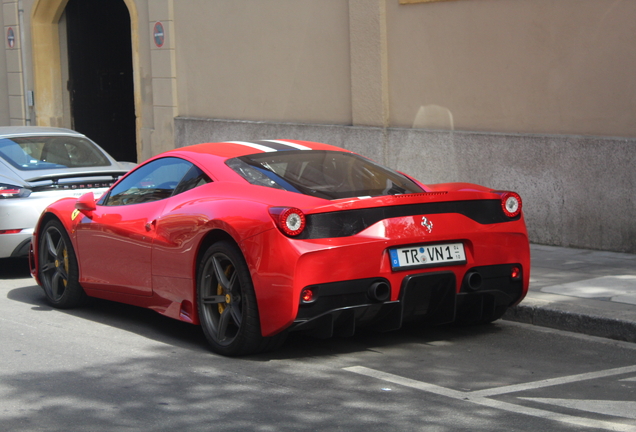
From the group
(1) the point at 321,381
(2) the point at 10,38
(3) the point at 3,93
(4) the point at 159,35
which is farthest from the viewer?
(3) the point at 3,93

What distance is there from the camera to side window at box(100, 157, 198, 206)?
21.9ft

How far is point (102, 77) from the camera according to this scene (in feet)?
64.9

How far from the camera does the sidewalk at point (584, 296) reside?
6.31 meters

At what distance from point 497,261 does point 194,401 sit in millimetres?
2183

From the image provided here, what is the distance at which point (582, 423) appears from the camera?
4367 mm

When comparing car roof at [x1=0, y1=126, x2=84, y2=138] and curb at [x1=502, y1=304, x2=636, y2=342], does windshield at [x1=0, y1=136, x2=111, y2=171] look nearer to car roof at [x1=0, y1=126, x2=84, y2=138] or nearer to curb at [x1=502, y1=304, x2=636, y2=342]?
car roof at [x1=0, y1=126, x2=84, y2=138]

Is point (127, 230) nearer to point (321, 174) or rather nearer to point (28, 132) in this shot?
point (321, 174)

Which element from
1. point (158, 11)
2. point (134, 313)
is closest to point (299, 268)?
point (134, 313)

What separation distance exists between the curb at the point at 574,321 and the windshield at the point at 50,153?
5.05 m

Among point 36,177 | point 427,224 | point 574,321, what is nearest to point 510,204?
point 427,224

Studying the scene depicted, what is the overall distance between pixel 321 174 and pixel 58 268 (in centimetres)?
266

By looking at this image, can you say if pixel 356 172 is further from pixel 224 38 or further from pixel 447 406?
pixel 224 38

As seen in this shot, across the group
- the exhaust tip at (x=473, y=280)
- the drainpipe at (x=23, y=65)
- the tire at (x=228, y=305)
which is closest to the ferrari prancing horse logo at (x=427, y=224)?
the exhaust tip at (x=473, y=280)

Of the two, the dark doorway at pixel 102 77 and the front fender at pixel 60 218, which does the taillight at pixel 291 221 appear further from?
the dark doorway at pixel 102 77
